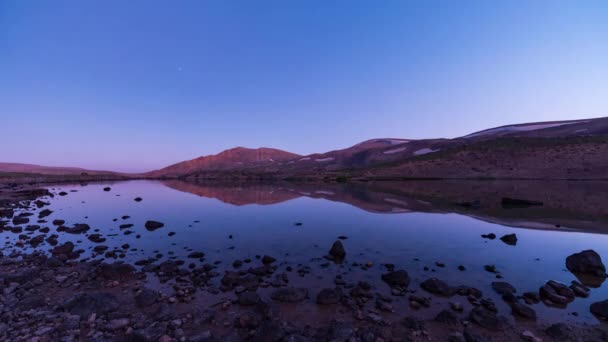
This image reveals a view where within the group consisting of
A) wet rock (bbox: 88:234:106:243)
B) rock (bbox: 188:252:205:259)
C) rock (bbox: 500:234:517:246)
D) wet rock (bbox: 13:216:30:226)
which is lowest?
rock (bbox: 500:234:517:246)

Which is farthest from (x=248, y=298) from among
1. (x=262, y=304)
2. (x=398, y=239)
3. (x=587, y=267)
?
(x=587, y=267)

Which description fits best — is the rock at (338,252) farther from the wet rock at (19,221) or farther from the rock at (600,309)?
the wet rock at (19,221)

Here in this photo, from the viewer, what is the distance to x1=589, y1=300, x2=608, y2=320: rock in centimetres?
702

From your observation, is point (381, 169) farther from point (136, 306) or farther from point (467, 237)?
point (136, 306)

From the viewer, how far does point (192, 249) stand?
14.0m

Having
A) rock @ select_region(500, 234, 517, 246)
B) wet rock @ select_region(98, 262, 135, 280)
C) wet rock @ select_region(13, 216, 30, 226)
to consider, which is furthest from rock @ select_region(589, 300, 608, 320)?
wet rock @ select_region(13, 216, 30, 226)

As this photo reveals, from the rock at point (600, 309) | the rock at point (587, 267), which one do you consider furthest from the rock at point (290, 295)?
the rock at point (587, 267)

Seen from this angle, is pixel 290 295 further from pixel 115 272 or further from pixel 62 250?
pixel 62 250

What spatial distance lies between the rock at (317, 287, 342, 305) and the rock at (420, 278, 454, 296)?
123 inches

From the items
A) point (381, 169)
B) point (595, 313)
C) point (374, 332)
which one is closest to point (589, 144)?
point (381, 169)

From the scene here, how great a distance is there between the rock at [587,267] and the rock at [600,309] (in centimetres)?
280

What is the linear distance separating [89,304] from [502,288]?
42.9ft

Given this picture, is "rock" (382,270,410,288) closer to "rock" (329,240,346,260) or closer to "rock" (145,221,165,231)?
"rock" (329,240,346,260)

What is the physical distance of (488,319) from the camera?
671cm
